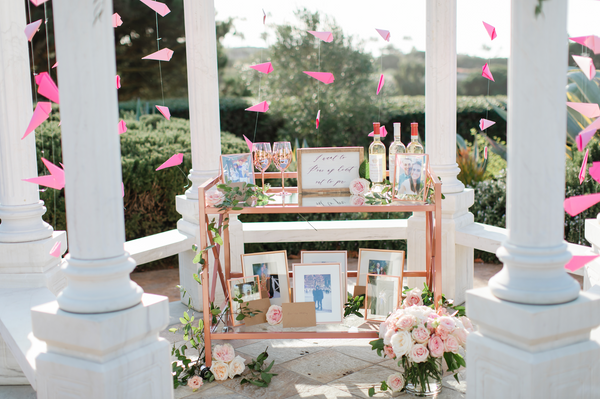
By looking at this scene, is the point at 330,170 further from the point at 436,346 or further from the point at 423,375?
the point at 423,375

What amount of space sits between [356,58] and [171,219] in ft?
20.3

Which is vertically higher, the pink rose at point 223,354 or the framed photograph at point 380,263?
the framed photograph at point 380,263

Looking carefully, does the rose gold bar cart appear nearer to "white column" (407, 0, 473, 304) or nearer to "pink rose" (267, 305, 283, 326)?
"pink rose" (267, 305, 283, 326)

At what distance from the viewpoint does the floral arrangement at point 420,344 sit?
2.86 m

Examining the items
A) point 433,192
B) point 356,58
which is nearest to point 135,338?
point 433,192

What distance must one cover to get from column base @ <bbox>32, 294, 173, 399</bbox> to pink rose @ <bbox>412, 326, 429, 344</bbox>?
1.24 m

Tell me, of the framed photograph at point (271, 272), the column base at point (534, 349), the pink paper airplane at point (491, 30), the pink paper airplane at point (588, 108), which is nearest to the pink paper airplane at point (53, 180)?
the framed photograph at point (271, 272)

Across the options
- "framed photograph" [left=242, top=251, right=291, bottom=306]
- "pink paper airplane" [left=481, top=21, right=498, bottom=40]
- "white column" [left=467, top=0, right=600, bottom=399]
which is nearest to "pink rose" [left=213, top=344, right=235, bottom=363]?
"framed photograph" [left=242, top=251, right=291, bottom=306]

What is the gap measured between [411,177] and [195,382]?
167cm

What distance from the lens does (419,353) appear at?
2.85 metres

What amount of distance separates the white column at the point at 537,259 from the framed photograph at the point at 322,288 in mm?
1214

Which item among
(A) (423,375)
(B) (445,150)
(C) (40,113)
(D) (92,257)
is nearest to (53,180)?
(C) (40,113)

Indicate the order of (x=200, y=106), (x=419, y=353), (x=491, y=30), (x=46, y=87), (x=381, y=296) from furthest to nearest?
(x=200, y=106)
(x=491, y=30)
(x=381, y=296)
(x=46, y=87)
(x=419, y=353)

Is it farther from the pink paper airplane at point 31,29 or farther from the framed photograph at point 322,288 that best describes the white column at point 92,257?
the framed photograph at point 322,288
